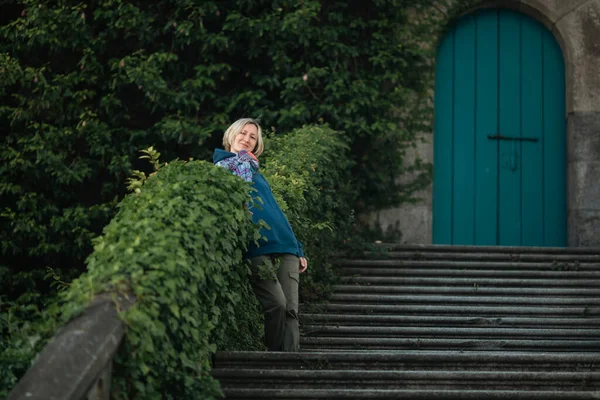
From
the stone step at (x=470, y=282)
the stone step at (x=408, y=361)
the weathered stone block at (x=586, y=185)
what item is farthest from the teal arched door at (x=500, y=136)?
the stone step at (x=408, y=361)

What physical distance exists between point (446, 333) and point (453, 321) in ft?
1.08

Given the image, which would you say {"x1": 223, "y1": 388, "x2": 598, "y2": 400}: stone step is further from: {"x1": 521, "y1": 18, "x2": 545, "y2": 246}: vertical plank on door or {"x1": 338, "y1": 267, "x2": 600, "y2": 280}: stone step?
{"x1": 521, "y1": 18, "x2": 545, "y2": 246}: vertical plank on door

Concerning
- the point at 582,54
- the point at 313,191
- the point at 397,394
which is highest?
the point at 582,54

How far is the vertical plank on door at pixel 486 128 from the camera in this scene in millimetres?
10883

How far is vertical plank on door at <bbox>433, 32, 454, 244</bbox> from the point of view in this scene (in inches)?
429

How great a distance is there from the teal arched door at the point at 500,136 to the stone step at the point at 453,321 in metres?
3.63

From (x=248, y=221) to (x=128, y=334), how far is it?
177 cm

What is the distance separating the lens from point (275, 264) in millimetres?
5727

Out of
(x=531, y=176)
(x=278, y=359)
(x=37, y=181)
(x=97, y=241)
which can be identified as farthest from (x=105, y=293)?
(x=531, y=176)

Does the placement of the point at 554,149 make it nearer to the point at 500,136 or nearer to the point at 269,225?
the point at 500,136

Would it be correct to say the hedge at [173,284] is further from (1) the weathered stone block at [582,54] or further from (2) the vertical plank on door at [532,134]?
(1) the weathered stone block at [582,54]

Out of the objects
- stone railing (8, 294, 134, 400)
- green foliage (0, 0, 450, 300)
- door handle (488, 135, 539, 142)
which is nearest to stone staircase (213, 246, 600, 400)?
stone railing (8, 294, 134, 400)

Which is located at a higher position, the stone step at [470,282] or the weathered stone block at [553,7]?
the weathered stone block at [553,7]

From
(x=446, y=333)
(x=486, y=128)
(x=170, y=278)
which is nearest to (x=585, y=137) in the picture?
(x=486, y=128)
